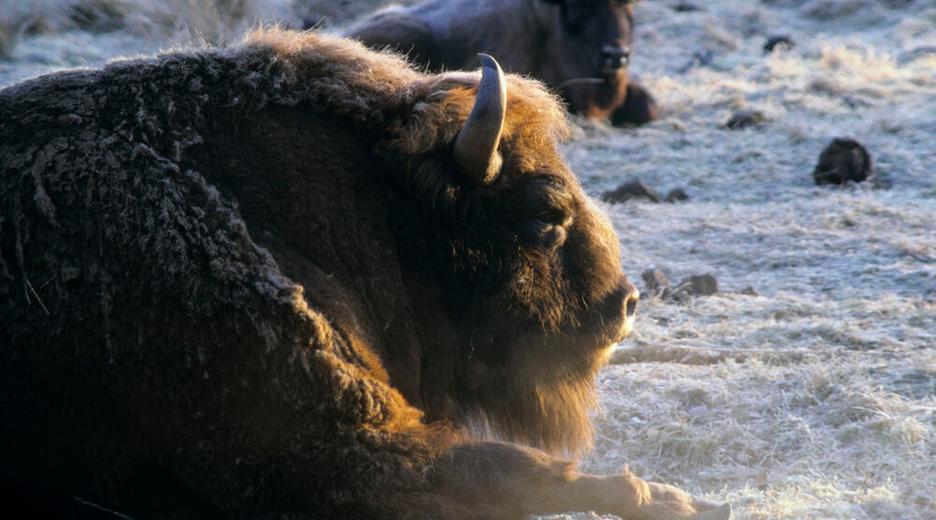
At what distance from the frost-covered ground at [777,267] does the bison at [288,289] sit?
0.78 meters

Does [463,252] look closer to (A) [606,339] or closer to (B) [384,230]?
(B) [384,230]

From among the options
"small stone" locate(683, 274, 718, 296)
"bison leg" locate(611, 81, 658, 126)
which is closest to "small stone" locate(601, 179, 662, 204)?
"small stone" locate(683, 274, 718, 296)

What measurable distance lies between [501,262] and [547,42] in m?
7.57

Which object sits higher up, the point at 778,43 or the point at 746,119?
the point at 778,43

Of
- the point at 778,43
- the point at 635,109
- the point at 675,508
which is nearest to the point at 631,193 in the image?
the point at 635,109

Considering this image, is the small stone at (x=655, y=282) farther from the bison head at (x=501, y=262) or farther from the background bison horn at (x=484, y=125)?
the background bison horn at (x=484, y=125)

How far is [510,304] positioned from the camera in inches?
144

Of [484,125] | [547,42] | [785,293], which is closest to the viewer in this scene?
[484,125]

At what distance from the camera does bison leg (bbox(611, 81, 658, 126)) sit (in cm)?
1069

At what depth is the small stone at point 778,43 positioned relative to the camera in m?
13.1

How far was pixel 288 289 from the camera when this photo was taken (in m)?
3.14

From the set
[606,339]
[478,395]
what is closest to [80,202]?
[478,395]

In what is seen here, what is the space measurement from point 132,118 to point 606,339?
1.52m

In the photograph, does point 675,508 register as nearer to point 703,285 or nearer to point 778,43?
point 703,285
